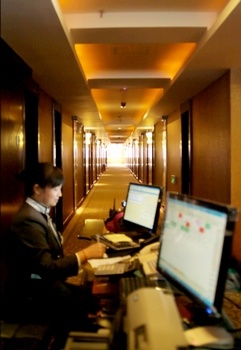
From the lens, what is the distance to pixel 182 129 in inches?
282

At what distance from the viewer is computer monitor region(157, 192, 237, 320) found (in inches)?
45.2

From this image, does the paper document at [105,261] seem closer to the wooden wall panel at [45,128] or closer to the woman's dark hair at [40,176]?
the woman's dark hair at [40,176]

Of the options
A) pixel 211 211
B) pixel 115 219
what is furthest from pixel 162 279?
pixel 115 219

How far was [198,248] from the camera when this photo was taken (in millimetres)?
1277

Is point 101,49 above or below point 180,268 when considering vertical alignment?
above

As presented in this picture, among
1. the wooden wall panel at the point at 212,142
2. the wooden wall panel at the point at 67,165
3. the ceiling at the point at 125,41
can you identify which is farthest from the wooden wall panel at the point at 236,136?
the wooden wall panel at the point at 67,165

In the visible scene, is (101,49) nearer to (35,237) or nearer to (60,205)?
(60,205)

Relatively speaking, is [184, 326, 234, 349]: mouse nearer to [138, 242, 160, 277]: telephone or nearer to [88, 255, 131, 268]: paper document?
[138, 242, 160, 277]: telephone

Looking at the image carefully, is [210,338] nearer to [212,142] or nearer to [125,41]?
[125,41]

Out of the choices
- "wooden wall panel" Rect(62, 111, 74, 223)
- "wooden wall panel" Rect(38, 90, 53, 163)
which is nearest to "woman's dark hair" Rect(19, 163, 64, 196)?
"wooden wall panel" Rect(38, 90, 53, 163)

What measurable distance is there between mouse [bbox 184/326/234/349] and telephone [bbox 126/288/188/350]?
26 centimetres

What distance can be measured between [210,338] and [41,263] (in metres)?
0.94

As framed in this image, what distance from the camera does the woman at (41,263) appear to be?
183 cm

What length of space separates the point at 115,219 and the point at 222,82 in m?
2.39
